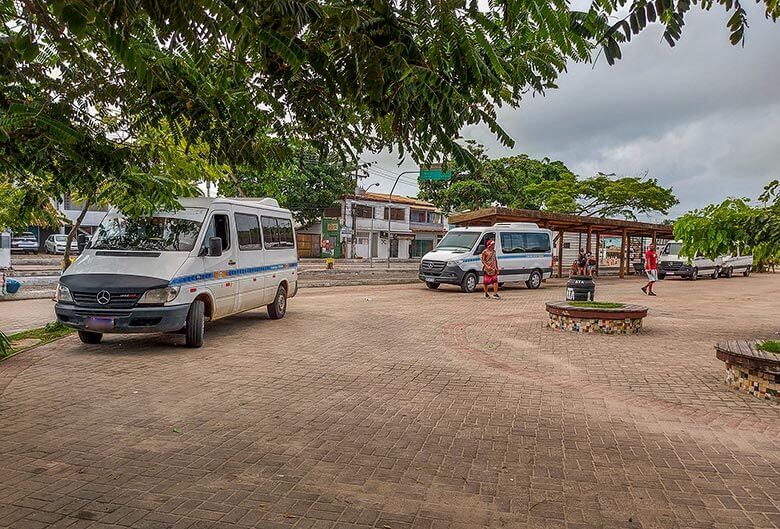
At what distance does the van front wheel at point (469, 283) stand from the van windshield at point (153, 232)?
11.6m

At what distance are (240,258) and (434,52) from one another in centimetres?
741

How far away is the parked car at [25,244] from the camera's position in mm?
40969

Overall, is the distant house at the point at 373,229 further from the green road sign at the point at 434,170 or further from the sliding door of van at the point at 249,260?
the sliding door of van at the point at 249,260

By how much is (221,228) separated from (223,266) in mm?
678

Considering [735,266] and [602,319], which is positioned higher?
[735,266]

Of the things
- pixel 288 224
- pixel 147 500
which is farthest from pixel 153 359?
pixel 288 224

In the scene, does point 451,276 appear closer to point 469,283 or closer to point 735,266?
point 469,283

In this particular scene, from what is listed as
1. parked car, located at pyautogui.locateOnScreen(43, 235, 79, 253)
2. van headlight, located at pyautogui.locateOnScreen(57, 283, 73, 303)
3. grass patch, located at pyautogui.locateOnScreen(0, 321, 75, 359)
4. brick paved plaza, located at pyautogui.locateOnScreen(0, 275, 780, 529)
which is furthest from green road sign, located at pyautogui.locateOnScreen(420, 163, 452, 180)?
parked car, located at pyautogui.locateOnScreen(43, 235, 79, 253)

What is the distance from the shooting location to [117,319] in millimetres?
7711

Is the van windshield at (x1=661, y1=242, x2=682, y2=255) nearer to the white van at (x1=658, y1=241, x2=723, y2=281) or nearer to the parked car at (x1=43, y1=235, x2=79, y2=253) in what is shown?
the white van at (x1=658, y1=241, x2=723, y2=281)

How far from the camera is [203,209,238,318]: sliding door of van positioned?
29.3 feet

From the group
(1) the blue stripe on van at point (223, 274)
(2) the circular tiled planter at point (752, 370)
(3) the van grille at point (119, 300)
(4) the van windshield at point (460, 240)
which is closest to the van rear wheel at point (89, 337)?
(3) the van grille at point (119, 300)

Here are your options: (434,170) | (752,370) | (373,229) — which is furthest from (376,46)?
(373,229)

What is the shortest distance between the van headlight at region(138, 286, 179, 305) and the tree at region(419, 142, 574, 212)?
3635cm
